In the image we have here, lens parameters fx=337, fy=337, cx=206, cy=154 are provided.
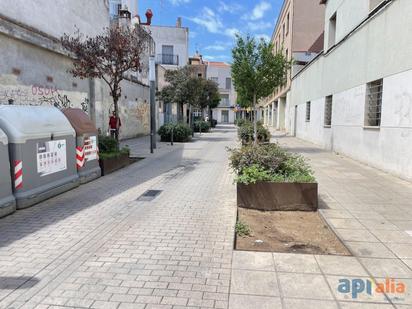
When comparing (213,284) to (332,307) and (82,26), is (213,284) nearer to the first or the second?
(332,307)

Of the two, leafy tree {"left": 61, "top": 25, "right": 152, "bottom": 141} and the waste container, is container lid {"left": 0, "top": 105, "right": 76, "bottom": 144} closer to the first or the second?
the waste container

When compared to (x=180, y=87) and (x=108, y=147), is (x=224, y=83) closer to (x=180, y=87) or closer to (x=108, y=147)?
(x=180, y=87)

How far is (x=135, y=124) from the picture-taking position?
21.8 m

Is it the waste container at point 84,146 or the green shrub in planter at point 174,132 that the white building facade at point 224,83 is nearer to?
the green shrub in planter at point 174,132

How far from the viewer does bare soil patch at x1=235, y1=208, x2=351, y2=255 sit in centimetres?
412

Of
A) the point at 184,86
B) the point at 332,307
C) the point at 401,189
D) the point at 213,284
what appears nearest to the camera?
the point at 332,307

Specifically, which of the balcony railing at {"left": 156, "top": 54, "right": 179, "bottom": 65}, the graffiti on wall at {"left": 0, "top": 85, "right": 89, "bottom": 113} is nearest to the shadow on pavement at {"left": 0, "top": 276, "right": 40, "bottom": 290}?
the graffiti on wall at {"left": 0, "top": 85, "right": 89, "bottom": 113}

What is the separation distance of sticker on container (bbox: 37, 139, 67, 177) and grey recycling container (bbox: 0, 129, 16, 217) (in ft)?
2.55

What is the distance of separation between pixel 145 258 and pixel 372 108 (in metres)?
9.40

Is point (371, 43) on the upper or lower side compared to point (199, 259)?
upper

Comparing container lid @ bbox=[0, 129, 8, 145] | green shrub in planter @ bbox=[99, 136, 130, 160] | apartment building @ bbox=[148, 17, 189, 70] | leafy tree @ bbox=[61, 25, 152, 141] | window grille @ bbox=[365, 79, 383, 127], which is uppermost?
apartment building @ bbox=[148, 17, 189, 70]

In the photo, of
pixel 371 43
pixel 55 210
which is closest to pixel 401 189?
pixel 371 43

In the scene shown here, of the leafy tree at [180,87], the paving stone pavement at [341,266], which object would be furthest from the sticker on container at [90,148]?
the leafy tree at [180,87]

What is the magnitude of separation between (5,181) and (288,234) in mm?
4342
